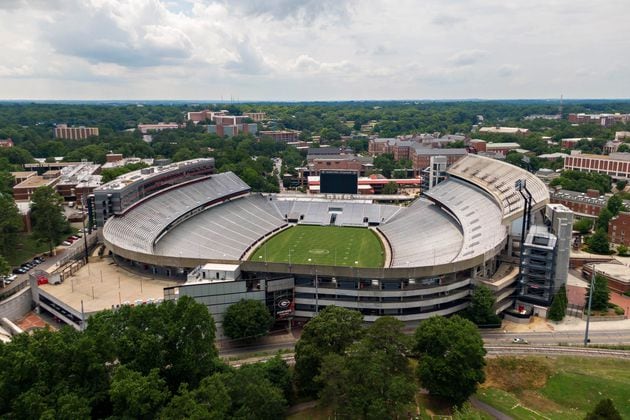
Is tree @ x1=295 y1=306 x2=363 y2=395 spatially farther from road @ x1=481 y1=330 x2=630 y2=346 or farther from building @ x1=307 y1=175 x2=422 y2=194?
building @ x1=307 y1=175 x2=422 y2=194

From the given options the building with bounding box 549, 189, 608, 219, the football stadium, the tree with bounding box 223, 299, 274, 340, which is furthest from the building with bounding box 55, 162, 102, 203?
the building with bounding box 549, 189, 608, 219

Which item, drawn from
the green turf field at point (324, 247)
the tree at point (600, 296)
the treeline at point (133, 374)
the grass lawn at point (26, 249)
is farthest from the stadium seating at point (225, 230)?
the tree at point (600, 296)

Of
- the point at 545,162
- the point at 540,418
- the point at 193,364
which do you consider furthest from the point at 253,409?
the point at 545,162

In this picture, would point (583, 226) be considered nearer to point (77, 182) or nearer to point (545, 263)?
point (545, 263)

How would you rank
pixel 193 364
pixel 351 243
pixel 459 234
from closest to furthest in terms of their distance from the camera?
pixel 193 364, pixel 459 234, pixel 351 243

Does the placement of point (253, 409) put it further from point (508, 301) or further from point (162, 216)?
point (162, 216)

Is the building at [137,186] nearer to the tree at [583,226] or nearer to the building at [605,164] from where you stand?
the tree at [583,226]
